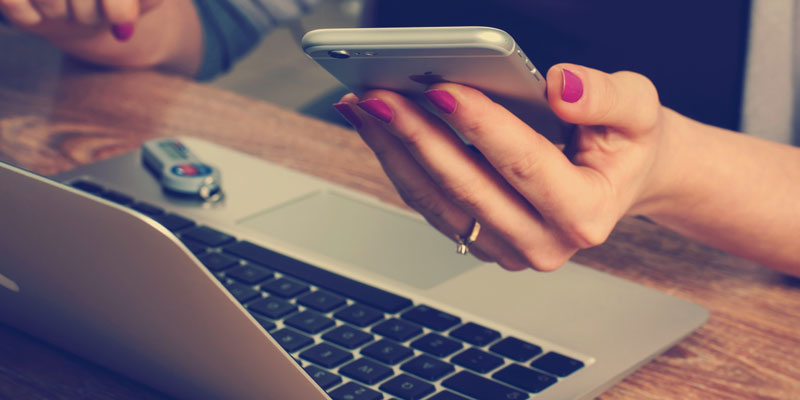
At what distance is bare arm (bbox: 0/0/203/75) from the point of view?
2.61 feet

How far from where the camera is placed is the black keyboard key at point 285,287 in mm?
504

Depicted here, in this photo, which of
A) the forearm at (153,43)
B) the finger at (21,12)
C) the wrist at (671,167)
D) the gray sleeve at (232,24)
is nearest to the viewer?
the wrist at (671,167)

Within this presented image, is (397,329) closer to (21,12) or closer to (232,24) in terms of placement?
(21,12)

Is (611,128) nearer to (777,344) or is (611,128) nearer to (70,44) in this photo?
(777,344)

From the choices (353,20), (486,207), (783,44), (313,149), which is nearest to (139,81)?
(313,149)

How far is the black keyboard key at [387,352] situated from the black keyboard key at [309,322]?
0.03m

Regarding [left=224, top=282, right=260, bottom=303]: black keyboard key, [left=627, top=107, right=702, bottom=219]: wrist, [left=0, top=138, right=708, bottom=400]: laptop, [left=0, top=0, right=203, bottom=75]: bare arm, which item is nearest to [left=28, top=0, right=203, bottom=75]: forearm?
[left=0, top=0, right=203, bottom=75]: bare arm

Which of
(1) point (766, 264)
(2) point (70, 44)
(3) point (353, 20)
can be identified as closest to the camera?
(1) point (766, 264)

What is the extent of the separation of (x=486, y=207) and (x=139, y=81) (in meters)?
0.56

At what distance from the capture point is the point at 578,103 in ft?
1.42

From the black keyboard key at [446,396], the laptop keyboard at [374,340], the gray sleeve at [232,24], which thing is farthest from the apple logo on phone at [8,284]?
the gray sleeve at [232,24]

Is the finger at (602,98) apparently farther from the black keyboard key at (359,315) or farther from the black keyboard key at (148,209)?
the black keyboard key at (148,209)

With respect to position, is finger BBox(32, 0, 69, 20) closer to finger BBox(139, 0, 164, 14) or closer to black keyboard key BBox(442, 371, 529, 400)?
finger BBox(139, 0, 164, 14)

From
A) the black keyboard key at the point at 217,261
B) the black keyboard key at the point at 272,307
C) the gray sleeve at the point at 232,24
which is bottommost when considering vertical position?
the black keyboard key at the point at 272,307
